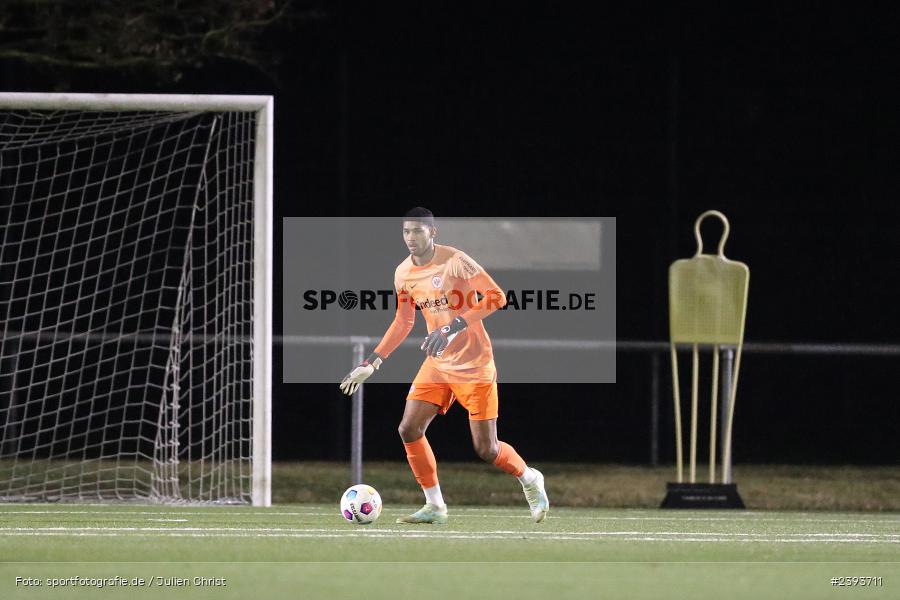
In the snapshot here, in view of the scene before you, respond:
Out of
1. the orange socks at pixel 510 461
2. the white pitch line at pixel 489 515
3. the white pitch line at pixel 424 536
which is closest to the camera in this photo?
the white pitch line at pixel 424 536

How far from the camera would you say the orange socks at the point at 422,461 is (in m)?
9.16

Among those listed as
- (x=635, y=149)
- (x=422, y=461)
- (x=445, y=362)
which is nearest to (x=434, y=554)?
(x=422, y=461)

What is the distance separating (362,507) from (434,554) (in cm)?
149

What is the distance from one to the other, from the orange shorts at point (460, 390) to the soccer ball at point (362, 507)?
2.02ft

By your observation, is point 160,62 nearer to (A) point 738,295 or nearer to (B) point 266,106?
(B) point 266,106

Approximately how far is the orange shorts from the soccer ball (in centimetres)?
62

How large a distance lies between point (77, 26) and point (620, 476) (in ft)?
19.5

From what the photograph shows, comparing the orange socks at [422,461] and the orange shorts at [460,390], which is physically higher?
the orange shorts at [460,390]

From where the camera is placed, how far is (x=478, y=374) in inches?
358

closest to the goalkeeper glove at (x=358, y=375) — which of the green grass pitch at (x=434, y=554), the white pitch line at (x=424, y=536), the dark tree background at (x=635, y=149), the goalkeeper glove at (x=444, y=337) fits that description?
the goalkeeper glove at (x=444, y=337)

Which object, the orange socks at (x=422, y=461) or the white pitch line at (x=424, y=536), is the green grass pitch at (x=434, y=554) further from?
the orange socks at (x=422, y=461)

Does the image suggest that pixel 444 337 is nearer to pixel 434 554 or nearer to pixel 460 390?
pixel 460 390

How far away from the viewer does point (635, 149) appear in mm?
15266

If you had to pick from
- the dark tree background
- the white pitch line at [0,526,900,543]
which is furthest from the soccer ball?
the dark tree background
